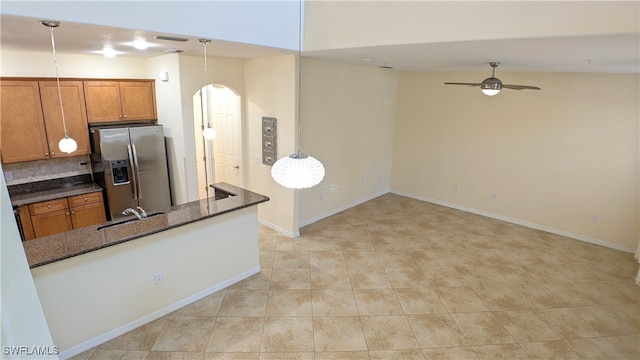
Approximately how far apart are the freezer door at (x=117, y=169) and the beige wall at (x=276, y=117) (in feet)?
5.72

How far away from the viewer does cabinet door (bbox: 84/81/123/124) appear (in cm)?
470

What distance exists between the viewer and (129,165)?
481 cm

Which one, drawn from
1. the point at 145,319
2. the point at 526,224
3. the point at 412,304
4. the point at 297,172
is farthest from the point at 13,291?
the point at 526,224

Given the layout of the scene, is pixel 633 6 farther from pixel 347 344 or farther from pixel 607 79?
pixel 607 79

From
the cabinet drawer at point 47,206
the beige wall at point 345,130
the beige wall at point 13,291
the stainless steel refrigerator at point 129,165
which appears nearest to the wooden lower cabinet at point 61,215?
the cabinet drawer at point 47,206

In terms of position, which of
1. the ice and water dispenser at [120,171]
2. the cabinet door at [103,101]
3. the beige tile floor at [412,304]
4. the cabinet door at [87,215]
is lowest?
the beige tile floor at [412,304]

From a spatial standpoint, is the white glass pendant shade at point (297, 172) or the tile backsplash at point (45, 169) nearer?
the white glass pendant shade at point (297, 172)

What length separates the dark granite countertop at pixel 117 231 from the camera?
2.59 metres

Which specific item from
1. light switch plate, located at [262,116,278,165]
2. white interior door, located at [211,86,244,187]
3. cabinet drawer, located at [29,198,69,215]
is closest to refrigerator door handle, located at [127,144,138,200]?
cabinet drawer, located at [29,198,69,215]

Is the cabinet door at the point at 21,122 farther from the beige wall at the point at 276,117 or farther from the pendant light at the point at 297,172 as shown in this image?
the pendant light at the point at 297,172

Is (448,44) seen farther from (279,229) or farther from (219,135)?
(219,135)

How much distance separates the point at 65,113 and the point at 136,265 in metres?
2.84

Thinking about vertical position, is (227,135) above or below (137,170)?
above

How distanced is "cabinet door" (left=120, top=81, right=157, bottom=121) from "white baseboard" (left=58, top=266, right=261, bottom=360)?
10.1 feet
